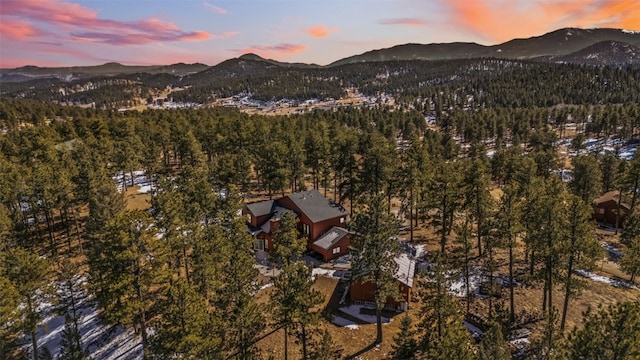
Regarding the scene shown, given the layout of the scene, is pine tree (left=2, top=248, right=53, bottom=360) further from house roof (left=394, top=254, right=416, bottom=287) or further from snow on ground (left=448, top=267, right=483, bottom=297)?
snow on ground (left=448, top=267, right=483, bottom=297)

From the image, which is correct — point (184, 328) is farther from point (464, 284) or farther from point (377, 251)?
point (464, 284)

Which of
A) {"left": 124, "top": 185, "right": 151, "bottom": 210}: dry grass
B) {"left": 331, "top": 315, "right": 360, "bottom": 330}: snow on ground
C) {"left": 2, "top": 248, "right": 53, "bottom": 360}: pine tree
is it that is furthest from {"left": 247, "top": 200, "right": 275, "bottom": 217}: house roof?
{"left": 2, "top": 248, "right": 53, "bottom": 360}: pine tree

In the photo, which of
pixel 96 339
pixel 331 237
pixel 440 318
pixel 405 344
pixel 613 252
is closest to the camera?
pixel 440 318

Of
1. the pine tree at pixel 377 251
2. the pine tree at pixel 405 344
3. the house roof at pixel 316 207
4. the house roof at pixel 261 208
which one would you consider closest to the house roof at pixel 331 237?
the house roof at pixel 316 207

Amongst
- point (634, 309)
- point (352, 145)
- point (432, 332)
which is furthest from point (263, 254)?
point (634, 309)

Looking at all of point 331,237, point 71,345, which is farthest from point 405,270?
point 71,345

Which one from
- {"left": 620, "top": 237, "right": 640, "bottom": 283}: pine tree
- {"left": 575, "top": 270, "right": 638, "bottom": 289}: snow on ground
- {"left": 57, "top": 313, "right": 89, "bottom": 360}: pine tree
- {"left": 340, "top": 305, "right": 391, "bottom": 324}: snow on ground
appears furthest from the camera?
{"left": 575, "top": 270, "right": 638, "bottom": 289}: snow on ground
